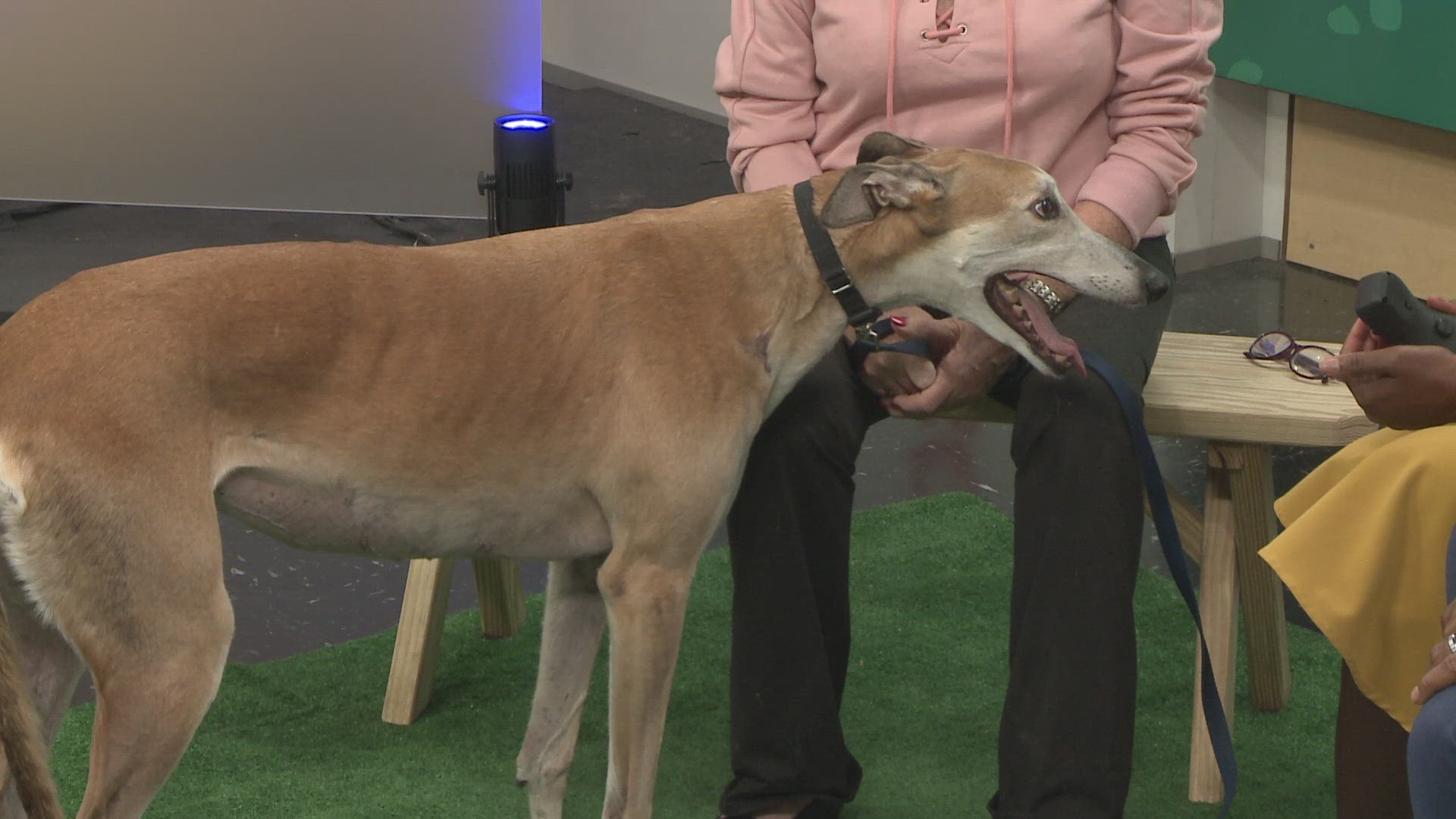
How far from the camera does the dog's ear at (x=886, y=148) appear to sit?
2160mm

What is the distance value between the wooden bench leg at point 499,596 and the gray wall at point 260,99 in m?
2.36

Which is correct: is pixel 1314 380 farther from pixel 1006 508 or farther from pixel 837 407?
pixel 1006 508

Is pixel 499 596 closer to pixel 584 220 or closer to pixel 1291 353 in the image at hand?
pixel 1291 353

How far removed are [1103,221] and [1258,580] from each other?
0.73 m

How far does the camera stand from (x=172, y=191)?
5324mm

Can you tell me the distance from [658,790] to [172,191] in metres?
3.42

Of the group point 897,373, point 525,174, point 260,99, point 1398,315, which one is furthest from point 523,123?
point 1398,315

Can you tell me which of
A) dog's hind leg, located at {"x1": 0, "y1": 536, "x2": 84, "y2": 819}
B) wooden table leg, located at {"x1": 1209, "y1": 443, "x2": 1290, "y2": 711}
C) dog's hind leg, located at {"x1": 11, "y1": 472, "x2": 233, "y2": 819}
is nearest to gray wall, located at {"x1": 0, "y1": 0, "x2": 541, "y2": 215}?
wooden table leg, located at {"x1": 1209, "y1": 443, "x2": 1290, "y2": 711}

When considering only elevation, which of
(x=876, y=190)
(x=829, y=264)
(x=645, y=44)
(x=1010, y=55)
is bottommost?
(x=645, y=44)

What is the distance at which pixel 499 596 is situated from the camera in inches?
124

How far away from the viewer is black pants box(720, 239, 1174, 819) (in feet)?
7.30

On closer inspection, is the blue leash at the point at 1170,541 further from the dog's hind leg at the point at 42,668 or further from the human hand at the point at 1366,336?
the dog's hind leg at the point at 42,668

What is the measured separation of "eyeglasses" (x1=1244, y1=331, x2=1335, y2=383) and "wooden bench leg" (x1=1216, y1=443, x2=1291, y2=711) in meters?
0.14

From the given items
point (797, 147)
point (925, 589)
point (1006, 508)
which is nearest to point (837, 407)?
point (797, 147)
